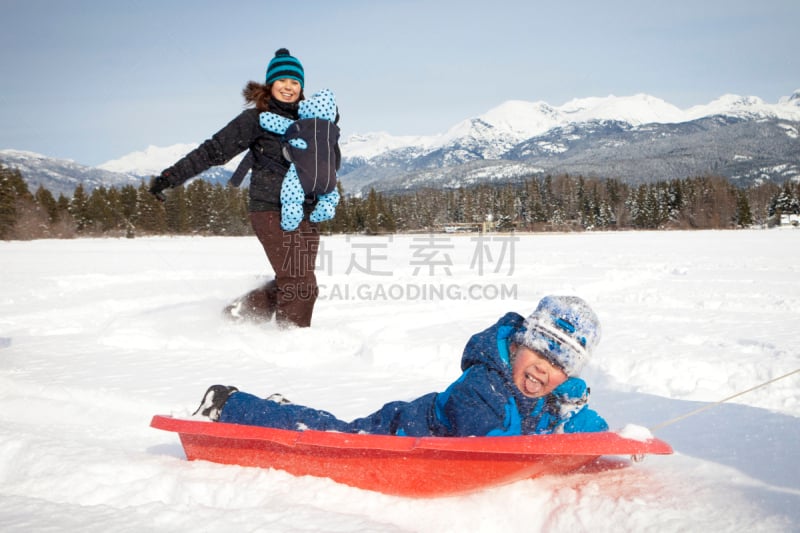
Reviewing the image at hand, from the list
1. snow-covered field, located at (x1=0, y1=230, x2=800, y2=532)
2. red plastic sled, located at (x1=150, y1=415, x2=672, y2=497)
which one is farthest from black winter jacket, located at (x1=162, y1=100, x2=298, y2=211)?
red plastic sled, located at (x1=150, y1=415, x2=672, y2=497)

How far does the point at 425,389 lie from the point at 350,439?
1.53 metres

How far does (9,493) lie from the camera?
6.36 feet

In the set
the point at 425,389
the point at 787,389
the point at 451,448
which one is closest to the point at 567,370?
the point at 451,448

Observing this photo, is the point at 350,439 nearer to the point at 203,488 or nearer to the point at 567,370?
the point at 203,488

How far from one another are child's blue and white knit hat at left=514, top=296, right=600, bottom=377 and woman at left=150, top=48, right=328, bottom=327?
9.31ft

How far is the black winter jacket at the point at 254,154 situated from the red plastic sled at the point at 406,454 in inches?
107

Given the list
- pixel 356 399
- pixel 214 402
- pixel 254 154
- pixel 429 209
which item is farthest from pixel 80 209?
pixel 214 402

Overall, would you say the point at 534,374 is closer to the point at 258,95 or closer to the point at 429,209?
the point at 258,95

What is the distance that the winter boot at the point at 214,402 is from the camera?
234 cm

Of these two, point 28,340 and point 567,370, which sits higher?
point 567,370

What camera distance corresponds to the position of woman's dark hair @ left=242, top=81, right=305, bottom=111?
4.50m

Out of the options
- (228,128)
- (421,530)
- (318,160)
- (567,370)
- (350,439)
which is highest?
(228,128)

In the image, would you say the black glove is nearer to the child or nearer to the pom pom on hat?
the pom pom on hat

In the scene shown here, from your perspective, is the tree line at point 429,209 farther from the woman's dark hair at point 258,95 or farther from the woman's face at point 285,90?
the woman's face at point 285,90
